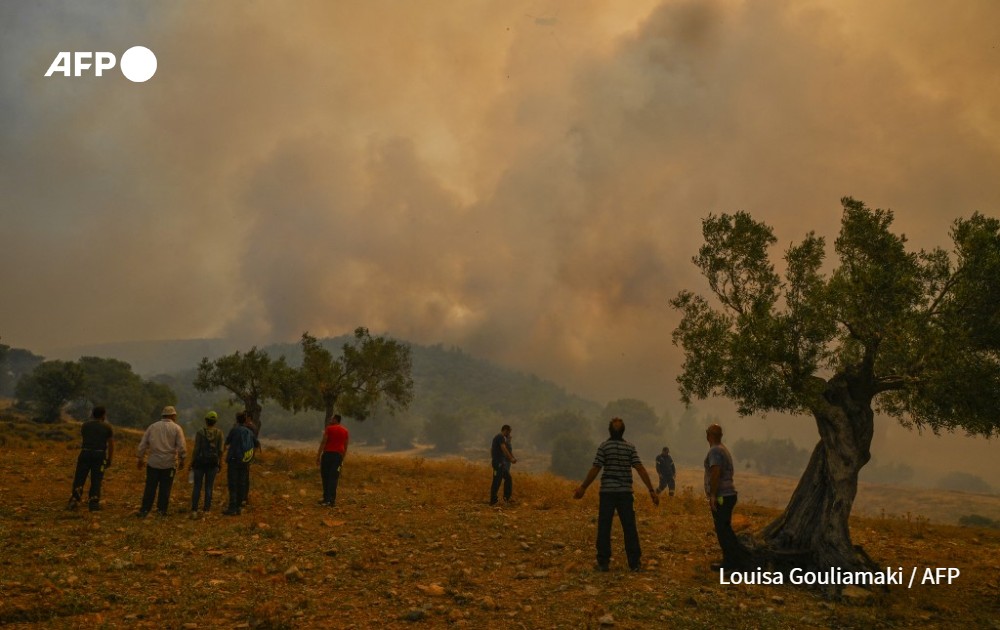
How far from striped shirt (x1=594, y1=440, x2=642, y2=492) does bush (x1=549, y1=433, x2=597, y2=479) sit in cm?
9811

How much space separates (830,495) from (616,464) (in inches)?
200

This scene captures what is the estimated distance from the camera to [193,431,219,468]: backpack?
14273mm

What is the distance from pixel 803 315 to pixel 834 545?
15.7 feet

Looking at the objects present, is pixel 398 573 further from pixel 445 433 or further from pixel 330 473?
pixel 445 433

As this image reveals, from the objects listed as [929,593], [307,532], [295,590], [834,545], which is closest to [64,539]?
[307,532]

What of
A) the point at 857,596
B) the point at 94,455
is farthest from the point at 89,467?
the point at 857,596

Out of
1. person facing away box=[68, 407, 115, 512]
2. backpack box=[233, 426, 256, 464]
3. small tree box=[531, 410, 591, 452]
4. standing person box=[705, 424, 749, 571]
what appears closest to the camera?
standing person box=[705, 424, 749, 571]

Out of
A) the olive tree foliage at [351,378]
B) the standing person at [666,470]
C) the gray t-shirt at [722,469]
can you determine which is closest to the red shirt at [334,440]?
the gray t-shirt at [722,469]

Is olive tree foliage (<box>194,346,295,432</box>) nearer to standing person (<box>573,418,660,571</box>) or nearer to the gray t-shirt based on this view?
standing person (<box>573,418,660,571</box>)

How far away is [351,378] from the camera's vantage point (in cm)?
3706

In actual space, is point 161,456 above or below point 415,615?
above

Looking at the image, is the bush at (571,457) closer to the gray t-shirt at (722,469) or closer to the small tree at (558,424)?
the small tree at (558,424)

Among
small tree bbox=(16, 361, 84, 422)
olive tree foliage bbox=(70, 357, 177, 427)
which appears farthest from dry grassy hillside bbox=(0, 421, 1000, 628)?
olive tree foliage bbox=(70, 357, 177, 427)

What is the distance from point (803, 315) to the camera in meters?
12.3
